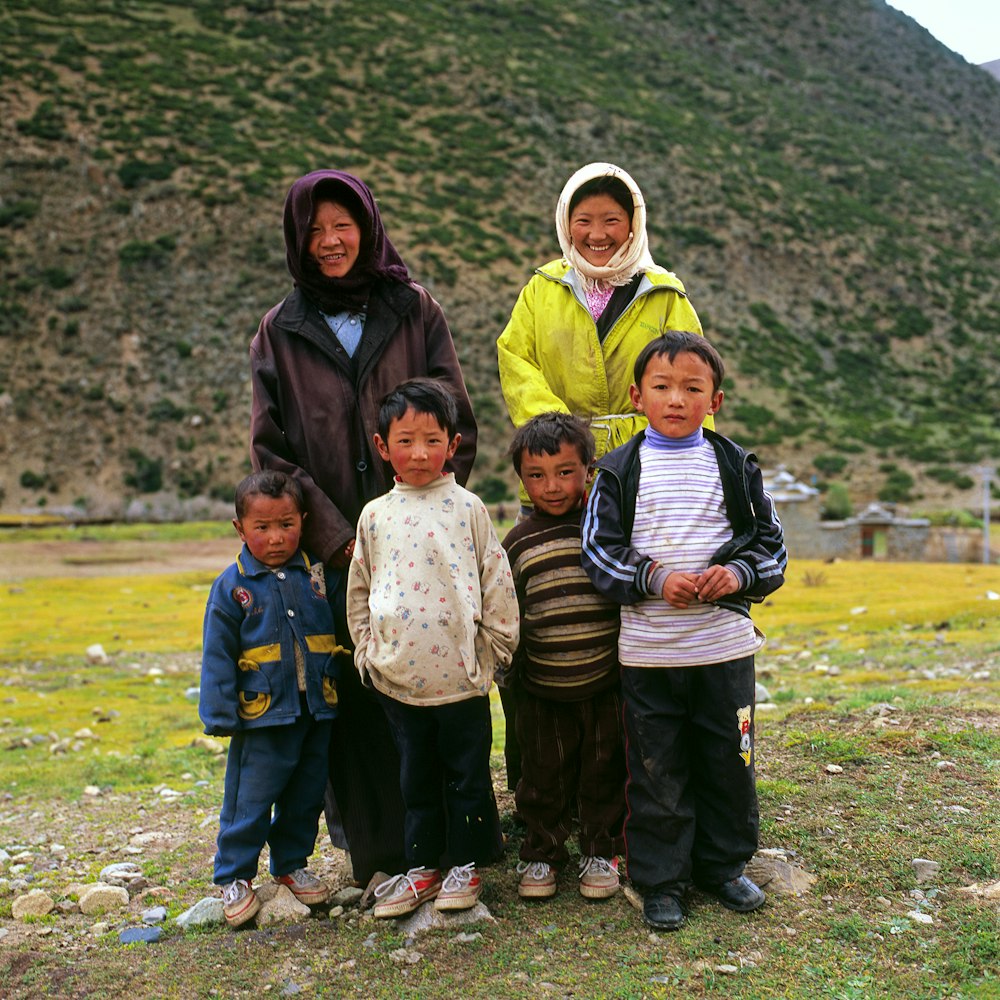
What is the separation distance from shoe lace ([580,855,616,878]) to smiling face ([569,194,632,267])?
210cm

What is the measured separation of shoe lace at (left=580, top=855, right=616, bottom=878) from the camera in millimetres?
3367

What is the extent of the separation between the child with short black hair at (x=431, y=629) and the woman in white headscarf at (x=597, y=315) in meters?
0.55

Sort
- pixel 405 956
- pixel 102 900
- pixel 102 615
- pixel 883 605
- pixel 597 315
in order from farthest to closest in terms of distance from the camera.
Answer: pixel 102 615 → pixel 883 605 → pixel 102 900 → pixel 597 315 → pixel 405 956

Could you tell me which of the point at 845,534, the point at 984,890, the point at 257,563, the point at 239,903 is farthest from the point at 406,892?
the point at 845,534

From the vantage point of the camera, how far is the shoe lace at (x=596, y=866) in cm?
337

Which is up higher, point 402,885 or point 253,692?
point 253,692

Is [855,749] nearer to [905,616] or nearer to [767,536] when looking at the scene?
[767,536]

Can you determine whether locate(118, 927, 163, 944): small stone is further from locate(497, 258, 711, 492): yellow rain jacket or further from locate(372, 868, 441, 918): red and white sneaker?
locate(497, 258, 711, 492): yellow rain jacket

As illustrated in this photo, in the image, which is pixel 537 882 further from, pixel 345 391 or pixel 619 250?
pixel 619 250

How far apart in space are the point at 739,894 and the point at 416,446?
1.75 meters

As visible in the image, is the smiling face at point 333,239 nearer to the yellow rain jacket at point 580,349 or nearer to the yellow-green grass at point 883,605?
the yellow rain jacket at point 580,349

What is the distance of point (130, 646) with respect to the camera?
516 inches

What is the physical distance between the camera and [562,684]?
3365 mm

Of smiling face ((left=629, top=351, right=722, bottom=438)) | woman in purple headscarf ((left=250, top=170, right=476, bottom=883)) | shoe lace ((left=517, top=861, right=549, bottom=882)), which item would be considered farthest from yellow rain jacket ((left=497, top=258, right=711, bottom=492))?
shoe lace ((left=517, top=861, right=549, bottom=882))
